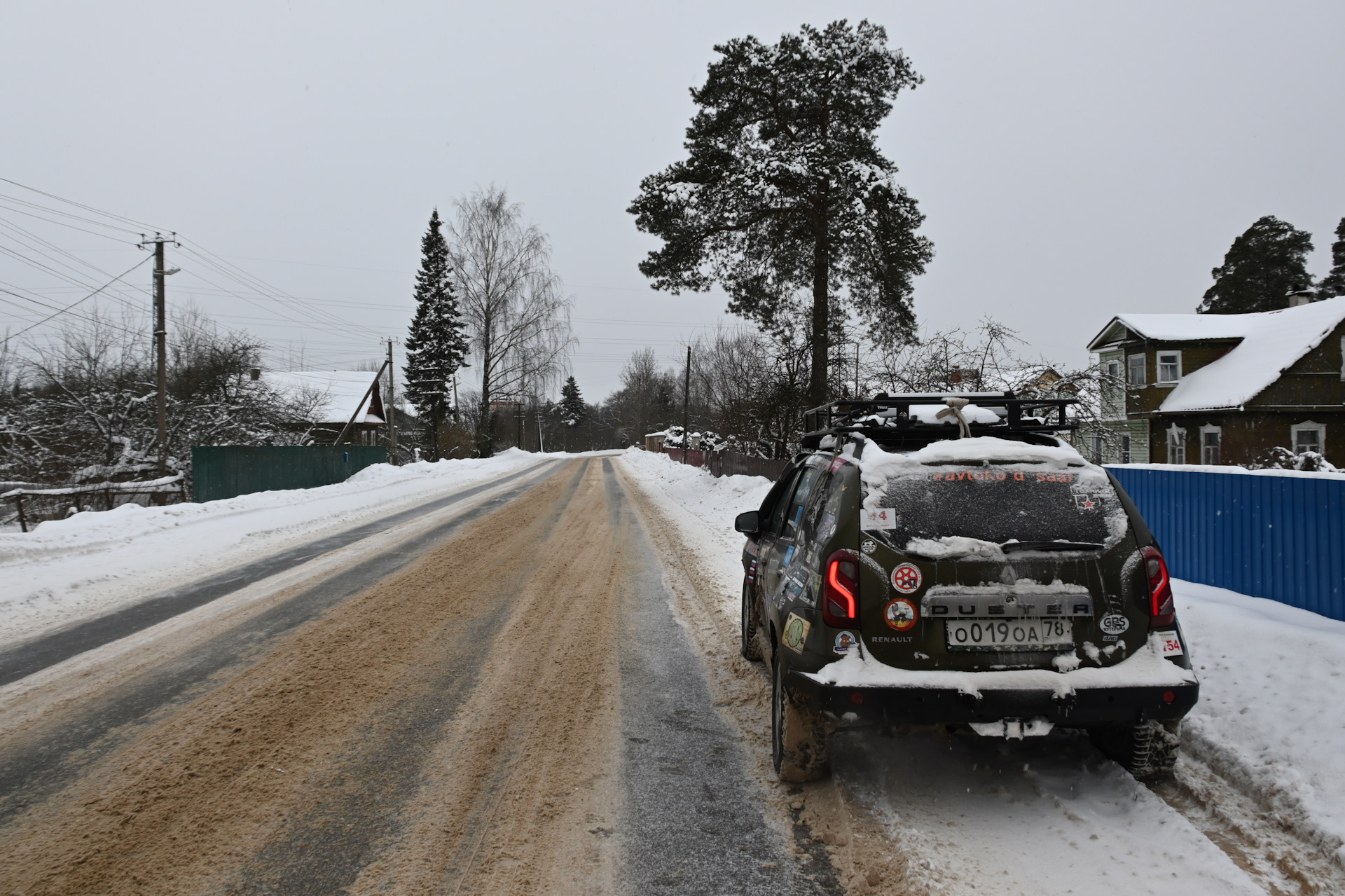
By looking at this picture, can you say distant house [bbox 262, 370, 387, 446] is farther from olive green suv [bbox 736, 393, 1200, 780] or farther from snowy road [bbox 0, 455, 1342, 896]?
olive green suv [bbox 736, 393, 1200, 780]

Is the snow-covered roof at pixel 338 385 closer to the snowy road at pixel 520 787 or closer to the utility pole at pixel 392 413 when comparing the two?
the utility pole at pixel 392 413

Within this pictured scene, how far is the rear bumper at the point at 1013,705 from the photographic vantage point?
3031 mm

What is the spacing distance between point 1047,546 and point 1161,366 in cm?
3118

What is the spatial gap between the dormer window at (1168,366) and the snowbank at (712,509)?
1781cm

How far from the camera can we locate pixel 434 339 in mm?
47438

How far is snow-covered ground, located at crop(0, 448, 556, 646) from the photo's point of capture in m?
7.74

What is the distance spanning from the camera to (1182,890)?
2.65 meters

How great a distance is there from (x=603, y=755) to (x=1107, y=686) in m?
2.38

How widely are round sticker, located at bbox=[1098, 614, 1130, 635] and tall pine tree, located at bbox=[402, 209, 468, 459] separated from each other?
149 feet

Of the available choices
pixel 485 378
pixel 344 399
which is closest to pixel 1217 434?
pixel 485 378

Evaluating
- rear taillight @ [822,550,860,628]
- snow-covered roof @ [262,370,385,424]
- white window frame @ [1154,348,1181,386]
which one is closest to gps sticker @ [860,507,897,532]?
rear taillight @ [822,550,860,628]

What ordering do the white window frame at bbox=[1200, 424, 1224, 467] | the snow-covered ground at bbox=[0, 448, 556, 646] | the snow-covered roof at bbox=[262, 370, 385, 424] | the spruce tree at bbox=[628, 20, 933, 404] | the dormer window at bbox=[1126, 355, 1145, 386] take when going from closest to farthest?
the snow-covered ground at bbox=[0, 448, 556, 646], the spruce tree at bbox=[628, 20, 933, 404], the white window frame at bbox=[1200, 424, 1224, 467], the dormer window at bbox=[1126, 355, 1145, 386], the snow-covered roof at bbox=[262, 370, 385, 424]

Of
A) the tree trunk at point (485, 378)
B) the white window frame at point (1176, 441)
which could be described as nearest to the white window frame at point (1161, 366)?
the white window frame at point (1176, 441)

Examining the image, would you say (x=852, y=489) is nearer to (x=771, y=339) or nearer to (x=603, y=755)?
(x=603, y=755)
